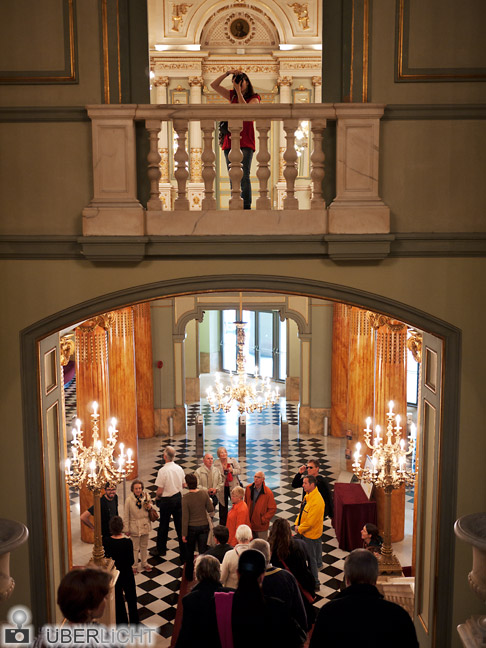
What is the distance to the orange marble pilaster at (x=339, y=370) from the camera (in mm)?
14117

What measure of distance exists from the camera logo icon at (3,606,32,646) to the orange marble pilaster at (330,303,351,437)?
1007 cm

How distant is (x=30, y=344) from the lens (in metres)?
4.83

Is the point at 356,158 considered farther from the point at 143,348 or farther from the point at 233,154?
the point at 143,348

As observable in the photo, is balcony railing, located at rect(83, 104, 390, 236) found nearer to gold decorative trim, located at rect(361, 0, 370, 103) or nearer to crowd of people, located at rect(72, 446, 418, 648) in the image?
gold decorative trim, located at rect(361, 0, 370, 103)

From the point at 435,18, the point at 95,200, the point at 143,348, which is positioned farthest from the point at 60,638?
the point at 143,348

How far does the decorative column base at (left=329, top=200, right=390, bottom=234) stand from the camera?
4691 millimetres

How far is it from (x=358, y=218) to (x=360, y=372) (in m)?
7.53

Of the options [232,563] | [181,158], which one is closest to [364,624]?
[232,563]

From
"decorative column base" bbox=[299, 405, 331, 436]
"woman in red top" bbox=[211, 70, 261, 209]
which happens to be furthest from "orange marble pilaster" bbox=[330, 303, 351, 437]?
"woman in red top" bbox=[211, 70, 261, 209]

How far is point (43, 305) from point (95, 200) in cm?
87

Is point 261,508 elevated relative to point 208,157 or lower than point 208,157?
lower

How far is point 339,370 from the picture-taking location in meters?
14.2

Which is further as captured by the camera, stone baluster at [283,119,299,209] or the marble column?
the marble column

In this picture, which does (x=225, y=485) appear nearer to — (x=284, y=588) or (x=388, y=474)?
(x=388, y=474)
